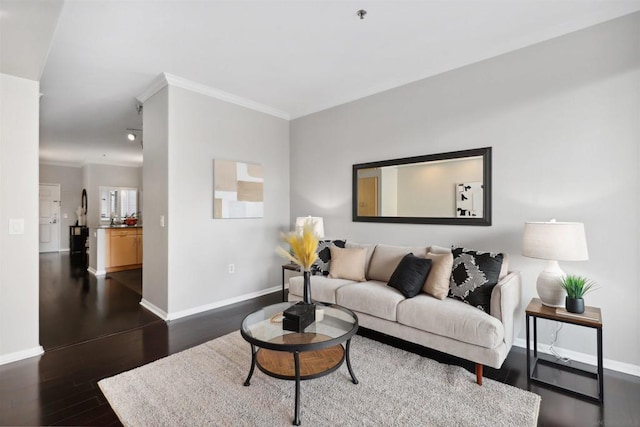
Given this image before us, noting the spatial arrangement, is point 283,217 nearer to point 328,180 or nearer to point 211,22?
point 328,180

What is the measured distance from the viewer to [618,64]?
2.36 meters

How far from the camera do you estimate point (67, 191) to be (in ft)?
30.0

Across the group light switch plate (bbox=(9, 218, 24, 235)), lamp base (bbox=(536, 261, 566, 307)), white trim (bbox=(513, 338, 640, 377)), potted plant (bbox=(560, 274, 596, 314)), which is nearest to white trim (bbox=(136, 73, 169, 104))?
light switch plate (bbox=(9, 218, 24, 235))

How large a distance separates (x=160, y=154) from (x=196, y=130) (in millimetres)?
513

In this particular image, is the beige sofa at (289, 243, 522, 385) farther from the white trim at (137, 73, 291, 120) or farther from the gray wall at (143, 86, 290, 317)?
the white trim at (137, 73, 291, 120)

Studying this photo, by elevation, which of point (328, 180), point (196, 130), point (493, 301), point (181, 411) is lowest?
point (181, 411)

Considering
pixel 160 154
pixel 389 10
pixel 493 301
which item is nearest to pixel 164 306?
pixel 160 154

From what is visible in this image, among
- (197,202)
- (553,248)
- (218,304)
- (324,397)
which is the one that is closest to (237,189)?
(197,202)

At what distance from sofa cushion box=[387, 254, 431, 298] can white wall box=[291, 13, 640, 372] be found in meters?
0.61

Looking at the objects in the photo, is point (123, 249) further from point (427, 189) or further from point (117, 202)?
point (427, 189)

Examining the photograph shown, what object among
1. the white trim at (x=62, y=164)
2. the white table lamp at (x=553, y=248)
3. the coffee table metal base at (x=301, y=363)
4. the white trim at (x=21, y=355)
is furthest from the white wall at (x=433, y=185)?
the white trim at (x=62, y=164)

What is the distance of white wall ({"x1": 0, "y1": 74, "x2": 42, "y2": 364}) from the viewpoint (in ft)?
8.23

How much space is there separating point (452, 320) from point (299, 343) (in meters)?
1.20

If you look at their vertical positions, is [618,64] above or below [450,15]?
below
